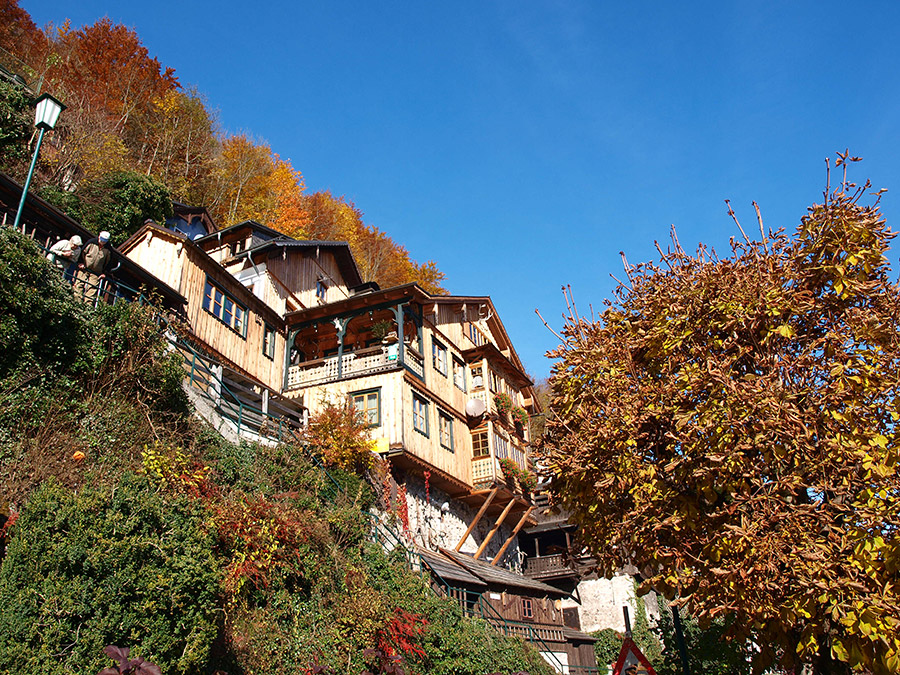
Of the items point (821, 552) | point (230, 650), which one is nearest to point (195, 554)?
point (230, 650)

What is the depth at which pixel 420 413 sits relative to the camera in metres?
22.4

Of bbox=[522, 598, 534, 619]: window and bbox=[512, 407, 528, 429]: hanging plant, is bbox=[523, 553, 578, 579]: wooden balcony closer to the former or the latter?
bbox=[522, 598, 534, 619]: window

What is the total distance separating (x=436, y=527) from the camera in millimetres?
22641

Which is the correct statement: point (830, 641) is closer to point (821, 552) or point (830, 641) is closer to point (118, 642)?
point (821, 552)

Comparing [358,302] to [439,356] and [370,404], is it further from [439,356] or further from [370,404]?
[370,404]

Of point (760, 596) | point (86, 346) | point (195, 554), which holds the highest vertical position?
point (86, 346)

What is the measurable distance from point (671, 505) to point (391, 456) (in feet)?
42.7

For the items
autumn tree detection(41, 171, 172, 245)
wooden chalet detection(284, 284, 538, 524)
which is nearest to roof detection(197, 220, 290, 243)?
autumn tree detection(41, 171, 172, 245)

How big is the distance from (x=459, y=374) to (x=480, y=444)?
3.08 meters

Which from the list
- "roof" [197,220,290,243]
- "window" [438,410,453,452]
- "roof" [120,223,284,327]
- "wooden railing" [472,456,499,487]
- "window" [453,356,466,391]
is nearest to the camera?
"roof" [120,223,284,327]

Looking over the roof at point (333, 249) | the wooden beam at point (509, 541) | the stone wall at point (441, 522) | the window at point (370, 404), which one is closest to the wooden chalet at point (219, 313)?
the window at point (370, 404)

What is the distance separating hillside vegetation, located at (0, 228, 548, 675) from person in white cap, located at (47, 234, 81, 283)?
1.94 metres

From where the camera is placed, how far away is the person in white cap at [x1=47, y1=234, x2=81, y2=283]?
13.5 metres

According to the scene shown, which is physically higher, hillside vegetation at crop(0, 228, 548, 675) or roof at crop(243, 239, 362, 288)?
roof at crop(243, 239, 362, 288)
